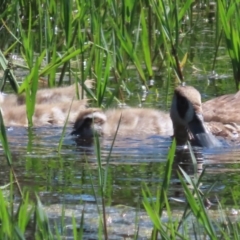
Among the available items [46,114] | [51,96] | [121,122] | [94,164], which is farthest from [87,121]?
[94,164]

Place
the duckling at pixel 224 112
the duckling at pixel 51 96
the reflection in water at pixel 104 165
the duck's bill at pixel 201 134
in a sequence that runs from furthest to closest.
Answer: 1. the duckling at pixel 51 96
2. the duckling at pixel 224 112
3. the duck's bill at pixel 201 134
4. the reflection in water at pixel 104 165

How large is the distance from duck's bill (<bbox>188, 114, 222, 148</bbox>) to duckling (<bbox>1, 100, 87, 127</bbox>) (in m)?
0.69

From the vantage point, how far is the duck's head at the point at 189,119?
17.2 feet

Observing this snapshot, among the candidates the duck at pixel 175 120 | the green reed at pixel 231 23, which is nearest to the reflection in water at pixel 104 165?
the duck at pixel 175 120

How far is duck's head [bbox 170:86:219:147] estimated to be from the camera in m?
5.23

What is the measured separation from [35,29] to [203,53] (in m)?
1.33

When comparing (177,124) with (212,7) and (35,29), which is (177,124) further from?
(212,7)

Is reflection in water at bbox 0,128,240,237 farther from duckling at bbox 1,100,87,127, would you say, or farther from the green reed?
the green reed

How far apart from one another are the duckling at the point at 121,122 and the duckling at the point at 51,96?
0.33 meters

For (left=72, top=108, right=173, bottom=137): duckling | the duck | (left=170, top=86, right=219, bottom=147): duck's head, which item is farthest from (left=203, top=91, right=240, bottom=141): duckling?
(left=72, top=108, right=173, bottom=137): duckling

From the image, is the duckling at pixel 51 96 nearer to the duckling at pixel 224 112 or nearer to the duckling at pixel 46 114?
the duckling at pixel 46 114

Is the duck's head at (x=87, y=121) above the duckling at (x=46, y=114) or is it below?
above

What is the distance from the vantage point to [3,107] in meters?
6.00

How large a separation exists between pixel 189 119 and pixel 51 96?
3.14ft
